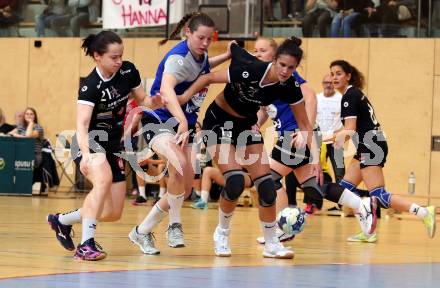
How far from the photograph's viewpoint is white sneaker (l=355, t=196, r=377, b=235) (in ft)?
34.5

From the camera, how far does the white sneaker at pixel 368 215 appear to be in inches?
414

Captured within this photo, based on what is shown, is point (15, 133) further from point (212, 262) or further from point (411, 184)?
point (212, 262)

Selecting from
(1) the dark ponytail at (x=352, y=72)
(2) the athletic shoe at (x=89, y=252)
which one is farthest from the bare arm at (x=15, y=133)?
(2) the athletic shoe at (x=89, y=252)

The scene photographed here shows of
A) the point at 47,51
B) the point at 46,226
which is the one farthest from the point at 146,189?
the point at 46,226

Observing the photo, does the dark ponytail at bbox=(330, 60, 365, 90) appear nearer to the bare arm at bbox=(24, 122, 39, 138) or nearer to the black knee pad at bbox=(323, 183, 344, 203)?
the black knee pad at bbox=(323, 183, 344, 203)

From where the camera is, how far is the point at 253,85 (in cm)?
824

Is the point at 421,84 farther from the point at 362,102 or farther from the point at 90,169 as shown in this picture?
the point at 90,169

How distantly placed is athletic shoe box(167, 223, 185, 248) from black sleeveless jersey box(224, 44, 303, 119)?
1370 mm

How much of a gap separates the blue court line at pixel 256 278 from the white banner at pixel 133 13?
38.3 ft

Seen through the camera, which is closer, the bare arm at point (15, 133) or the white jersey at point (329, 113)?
the white jersey at point (329, 113)

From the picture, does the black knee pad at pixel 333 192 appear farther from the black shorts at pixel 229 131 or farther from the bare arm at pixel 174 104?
the bare arm at pixel 174 104

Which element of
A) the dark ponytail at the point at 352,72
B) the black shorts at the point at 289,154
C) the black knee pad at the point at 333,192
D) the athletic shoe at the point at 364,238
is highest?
the dark ponytail at the point at 352,72

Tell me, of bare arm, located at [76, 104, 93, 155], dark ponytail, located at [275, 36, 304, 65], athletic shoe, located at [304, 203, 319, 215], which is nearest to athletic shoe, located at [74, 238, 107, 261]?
bare arm, located at [76, 104, 93, 155]

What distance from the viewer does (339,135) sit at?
36.9 ft
